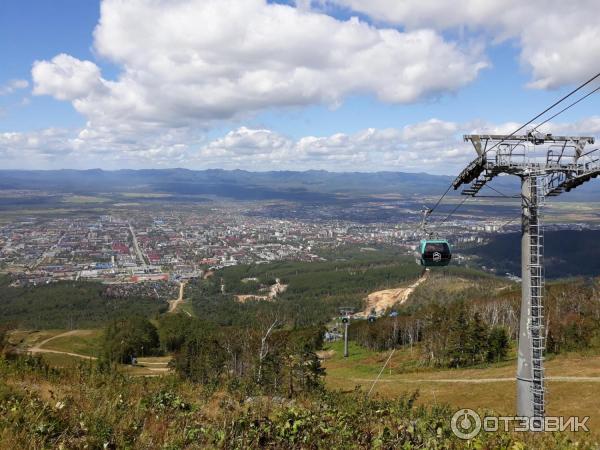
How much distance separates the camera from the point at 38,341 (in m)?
62.2

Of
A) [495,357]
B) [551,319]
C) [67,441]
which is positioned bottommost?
[495,357]

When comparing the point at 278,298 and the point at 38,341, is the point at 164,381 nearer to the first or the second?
the point at 38,341

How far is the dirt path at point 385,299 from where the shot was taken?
307 ft

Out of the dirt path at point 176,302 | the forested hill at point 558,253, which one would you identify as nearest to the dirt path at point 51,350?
the dirt path at point 176,302

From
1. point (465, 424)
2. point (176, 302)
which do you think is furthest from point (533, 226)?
point (176, 302)

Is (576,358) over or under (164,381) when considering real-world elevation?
under

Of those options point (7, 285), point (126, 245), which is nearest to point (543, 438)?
point (7, 285)

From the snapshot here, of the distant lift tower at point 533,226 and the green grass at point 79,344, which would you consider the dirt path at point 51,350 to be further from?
the distant lift tower at point 533,226

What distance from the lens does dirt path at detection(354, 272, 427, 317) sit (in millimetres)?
93625

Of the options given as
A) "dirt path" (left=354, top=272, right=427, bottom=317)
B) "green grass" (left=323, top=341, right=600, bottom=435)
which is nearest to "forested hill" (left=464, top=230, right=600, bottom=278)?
"dirt path" (left=354, top=272, right=427, bottom=317)

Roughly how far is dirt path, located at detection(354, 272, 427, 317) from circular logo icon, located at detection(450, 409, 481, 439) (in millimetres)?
85387

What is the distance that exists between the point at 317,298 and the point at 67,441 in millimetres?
104172

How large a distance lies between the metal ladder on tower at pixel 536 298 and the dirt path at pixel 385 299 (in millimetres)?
78752

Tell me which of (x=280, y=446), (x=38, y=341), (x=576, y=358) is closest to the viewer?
(x=280, y=446)
